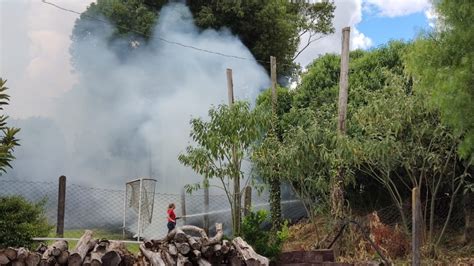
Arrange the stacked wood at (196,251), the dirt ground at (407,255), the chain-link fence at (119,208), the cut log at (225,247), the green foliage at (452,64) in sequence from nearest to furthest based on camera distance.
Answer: the stacked wood at (196,251) < the cut log at (225,247) < the green foliage at (452,64) < the dirt ground at (407,255) < the chain-link fence at (119,208)

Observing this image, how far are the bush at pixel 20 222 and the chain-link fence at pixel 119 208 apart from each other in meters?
2.53

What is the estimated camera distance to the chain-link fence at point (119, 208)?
43.1ft

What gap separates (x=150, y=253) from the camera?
761 centimetres

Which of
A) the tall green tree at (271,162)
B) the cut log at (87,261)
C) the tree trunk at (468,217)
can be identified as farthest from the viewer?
the tree trunk at (468,217)

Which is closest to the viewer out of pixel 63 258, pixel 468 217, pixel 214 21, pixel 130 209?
pixel 63 258

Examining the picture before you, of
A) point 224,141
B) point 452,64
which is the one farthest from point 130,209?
point 452,64

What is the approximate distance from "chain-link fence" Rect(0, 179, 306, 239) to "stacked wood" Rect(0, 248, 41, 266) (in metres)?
4.45

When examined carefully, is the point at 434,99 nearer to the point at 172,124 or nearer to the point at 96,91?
the point at 172,124

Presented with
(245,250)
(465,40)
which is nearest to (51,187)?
(245,250)

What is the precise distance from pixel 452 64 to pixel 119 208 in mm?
8116

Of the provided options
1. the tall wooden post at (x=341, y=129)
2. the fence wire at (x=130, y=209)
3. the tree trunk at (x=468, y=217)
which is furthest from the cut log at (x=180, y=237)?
the tree trunk at (x=468, y=217)

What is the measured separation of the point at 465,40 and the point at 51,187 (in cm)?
880

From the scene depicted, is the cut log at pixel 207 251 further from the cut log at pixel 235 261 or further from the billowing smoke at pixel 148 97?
the billowing smoke at pixel 148 97

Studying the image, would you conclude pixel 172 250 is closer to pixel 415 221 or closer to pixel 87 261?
pixel 87 261
